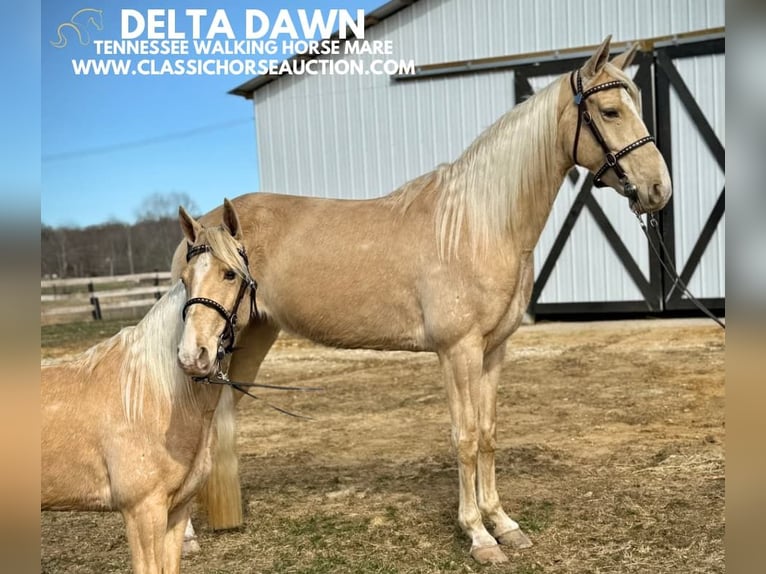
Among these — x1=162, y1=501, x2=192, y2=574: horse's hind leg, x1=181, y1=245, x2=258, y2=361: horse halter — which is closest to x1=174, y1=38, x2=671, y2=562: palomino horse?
x1=162, y1=501, x2=192, y2=574: horse's hind leg

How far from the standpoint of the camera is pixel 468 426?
3.70m

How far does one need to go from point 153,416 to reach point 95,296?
1491 cm

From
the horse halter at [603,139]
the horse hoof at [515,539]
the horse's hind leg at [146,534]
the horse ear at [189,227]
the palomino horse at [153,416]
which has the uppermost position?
the horse halter at [603,139]

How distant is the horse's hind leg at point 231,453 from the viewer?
388 cm

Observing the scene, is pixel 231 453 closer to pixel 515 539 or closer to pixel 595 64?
pixel 515 539

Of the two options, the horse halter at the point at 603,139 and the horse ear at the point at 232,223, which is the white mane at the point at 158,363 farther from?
the horse halter at the point at 603,139

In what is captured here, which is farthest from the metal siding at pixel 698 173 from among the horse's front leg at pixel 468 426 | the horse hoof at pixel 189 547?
the horse hoof at pixel 189 547

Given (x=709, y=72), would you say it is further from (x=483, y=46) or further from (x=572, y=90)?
(x=572, y=90)

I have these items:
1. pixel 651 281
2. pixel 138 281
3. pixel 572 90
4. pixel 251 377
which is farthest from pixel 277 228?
pixel 138 281

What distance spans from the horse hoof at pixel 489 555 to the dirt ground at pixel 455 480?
0.08 m

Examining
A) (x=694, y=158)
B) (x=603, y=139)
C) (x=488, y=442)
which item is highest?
(x=694, y=158)

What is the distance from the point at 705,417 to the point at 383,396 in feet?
10.7

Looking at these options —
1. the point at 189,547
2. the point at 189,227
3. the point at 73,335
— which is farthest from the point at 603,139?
the point at 73,335

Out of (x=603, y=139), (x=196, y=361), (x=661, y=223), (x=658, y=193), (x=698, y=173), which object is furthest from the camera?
Result: (x=661, y=223)
